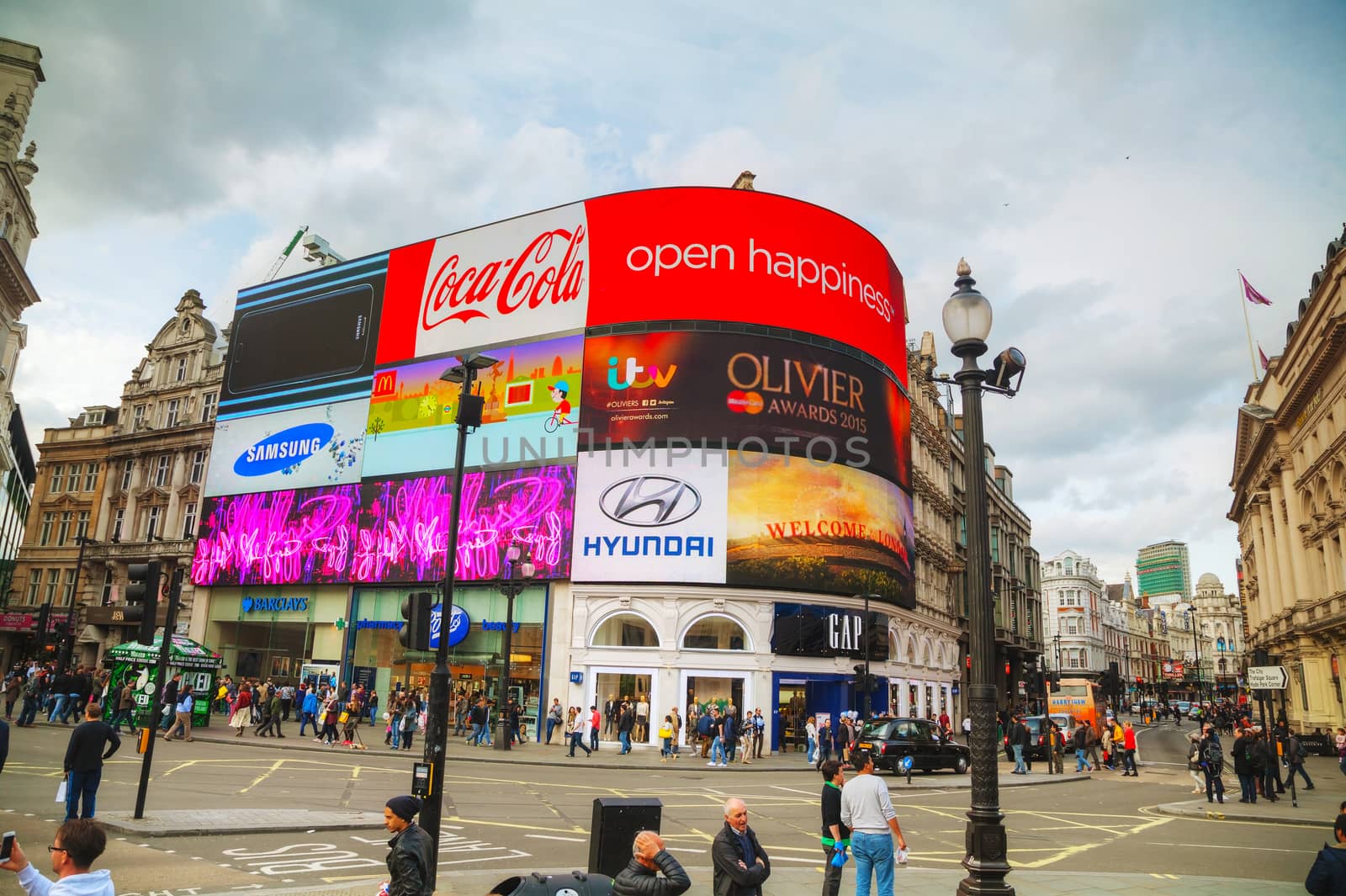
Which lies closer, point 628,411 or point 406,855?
point 406,855

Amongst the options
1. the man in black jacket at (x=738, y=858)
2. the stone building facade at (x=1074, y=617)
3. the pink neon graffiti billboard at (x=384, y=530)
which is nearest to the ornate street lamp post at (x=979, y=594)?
the man in black jacket at (x=738, y=858)

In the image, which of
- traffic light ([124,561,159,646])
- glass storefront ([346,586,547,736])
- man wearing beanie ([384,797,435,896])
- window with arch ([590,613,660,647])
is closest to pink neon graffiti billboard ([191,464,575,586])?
glass storefront ([346,586,547,736])

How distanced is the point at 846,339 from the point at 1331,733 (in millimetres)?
30476

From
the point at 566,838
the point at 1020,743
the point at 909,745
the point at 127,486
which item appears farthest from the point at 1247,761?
the point at 127,486

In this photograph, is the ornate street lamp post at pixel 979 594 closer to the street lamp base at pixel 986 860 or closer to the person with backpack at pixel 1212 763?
the street lamp base at pixel 986 860

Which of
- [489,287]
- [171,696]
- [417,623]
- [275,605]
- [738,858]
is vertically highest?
[489,287]

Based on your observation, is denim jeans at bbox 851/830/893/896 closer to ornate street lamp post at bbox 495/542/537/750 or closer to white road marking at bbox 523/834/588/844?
white road marking at bbox 523/834/588/844

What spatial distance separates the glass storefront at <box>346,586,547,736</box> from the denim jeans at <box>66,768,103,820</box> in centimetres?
2574

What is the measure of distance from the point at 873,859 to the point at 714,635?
95.5 ft

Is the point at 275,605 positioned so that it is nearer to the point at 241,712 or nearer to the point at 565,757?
the point at 241,712

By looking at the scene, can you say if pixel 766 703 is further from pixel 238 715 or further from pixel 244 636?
pixel 244 636

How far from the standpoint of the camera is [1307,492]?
49.5 m

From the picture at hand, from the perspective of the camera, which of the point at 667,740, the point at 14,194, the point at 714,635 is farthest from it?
the point at 14,194

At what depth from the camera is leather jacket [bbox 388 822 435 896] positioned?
6.61 m
